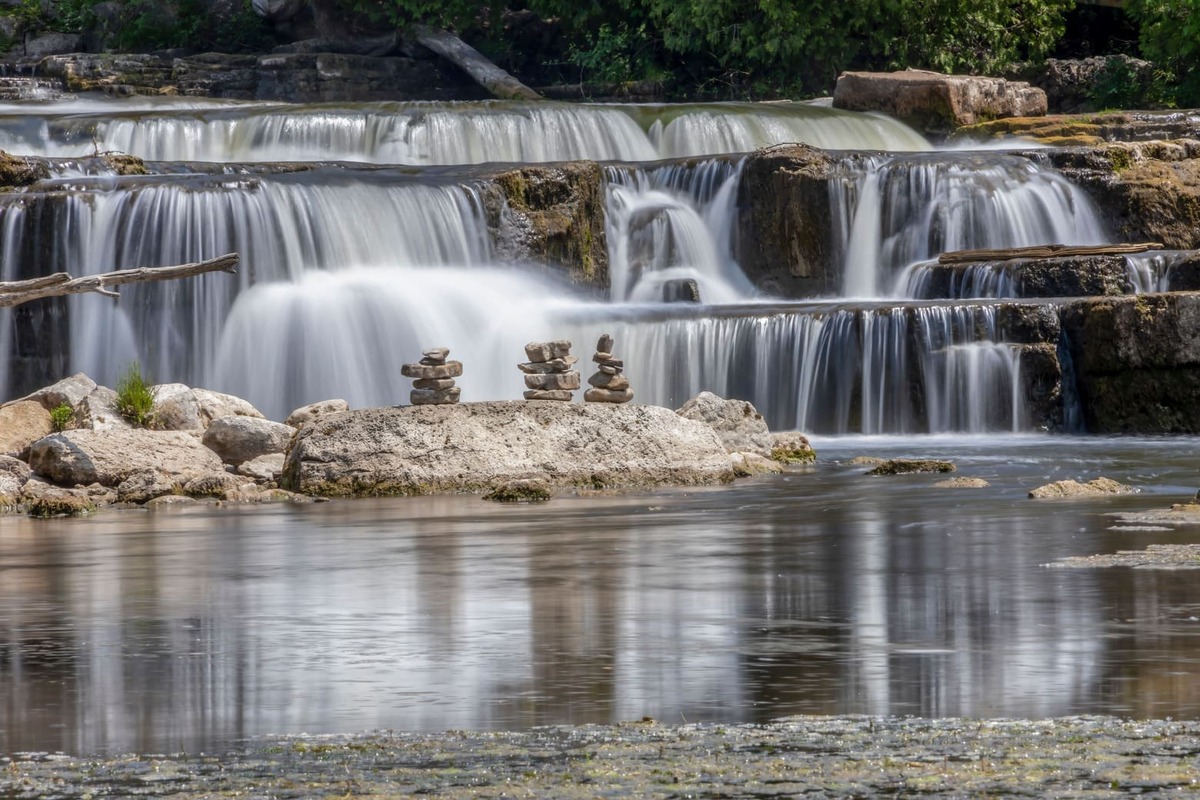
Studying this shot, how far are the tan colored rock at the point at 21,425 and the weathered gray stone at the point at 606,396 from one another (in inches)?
200

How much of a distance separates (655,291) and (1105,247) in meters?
6.57

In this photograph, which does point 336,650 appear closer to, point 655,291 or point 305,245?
point 305,245

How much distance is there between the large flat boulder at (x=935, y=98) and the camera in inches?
1569

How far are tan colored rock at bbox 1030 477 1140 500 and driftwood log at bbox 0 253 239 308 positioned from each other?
6.94 meters

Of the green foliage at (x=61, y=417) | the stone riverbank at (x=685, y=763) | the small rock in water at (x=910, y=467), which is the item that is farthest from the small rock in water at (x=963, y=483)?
the stone riverbank at (x=685, y=763)

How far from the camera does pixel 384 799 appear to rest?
5258 mm

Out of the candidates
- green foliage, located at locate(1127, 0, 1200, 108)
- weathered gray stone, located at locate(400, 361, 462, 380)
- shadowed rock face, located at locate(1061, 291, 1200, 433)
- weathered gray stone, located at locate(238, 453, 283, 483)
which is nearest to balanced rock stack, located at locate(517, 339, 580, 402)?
weathered gray stone, located at locate(400, 361, 462, 380)

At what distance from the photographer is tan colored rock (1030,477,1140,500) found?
16.0 meters

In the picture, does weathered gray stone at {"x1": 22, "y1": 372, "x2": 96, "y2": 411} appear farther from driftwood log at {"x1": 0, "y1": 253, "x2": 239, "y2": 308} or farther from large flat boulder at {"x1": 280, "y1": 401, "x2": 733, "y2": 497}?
large flat boulder at {"x1": 280, "y1": 401, "x2": 733, "y2": 497}

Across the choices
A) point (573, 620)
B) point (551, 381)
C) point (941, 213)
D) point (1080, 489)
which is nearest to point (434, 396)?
point (551, 381)

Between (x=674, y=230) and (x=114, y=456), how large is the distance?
51.7ft

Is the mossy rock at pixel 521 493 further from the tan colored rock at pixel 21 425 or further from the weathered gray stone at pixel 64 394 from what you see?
the weathered gray stone at pixel 64 394

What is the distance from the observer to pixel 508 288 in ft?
95.3

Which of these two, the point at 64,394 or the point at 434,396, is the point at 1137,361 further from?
the point at 64,394
